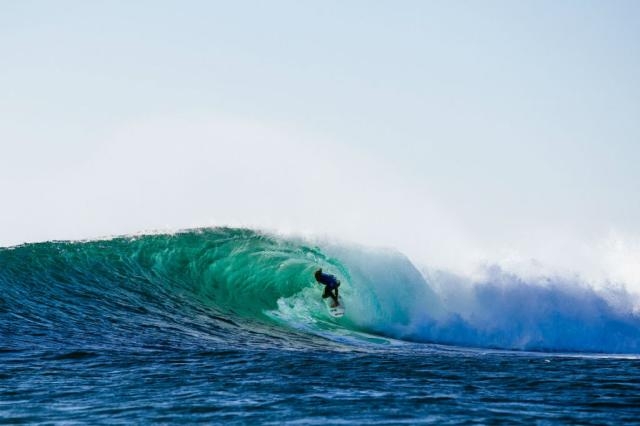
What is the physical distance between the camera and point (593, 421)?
6.85 metres

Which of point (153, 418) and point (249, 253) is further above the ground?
point (249, 253)

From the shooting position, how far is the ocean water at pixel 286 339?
24.4ft

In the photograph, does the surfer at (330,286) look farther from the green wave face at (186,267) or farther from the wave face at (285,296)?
the green wave face at (186,267)

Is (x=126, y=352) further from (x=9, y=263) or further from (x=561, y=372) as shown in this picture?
(x=9, y=263)

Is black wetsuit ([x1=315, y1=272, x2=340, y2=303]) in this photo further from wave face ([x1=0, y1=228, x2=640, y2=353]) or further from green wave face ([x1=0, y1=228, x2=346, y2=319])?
green wave face ([x1=0, y1=228, x2=346, y2=319])

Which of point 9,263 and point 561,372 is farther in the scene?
point 9,263

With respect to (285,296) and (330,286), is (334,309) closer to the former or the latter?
(330,286)

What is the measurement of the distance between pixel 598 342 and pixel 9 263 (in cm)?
1509

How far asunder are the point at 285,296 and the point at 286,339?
4.18m

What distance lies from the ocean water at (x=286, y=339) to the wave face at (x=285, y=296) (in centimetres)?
5

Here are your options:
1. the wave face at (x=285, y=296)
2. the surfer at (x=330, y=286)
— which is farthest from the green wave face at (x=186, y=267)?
the surfer at (x=330, y=286)

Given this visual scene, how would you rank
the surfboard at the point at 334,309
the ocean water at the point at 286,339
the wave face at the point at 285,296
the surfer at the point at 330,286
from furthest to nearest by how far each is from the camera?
1. the surfboard at the point at 334,309
2. the surfer at the point at 330,286
3. the wave face at the point at 285,296
4. the ocean water at the point at 286,339

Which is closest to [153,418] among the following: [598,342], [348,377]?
[348,377]

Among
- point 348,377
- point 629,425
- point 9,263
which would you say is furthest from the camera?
point 9,263
